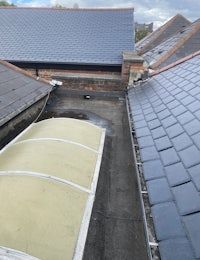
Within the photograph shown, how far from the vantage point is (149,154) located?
484 cm

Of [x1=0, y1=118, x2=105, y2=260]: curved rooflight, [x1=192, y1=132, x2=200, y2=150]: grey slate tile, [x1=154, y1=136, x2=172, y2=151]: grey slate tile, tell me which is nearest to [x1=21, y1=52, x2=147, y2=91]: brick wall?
[x1=0, y1=118, x2=105, y2=260]: curved rooflight

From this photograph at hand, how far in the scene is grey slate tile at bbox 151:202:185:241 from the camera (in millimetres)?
2836

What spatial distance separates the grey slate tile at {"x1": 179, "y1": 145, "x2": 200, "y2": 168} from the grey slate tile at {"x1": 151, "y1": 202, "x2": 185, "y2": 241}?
38.7 inches

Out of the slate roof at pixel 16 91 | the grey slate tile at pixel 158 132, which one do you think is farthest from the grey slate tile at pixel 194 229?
the slate roof at pixel 16 91

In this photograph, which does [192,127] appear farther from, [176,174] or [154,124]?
[176,174]

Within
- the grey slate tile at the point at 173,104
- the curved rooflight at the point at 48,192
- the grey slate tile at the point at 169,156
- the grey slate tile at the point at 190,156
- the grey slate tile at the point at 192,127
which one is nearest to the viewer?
the curved rooflight at the point at 48,192

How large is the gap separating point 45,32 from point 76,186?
14570 mm

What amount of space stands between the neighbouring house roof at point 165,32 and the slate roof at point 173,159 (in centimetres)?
1532

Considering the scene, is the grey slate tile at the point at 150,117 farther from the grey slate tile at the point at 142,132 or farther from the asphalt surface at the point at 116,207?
the asphalt surface at the point at 116,207

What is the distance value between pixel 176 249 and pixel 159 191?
3.70 ft

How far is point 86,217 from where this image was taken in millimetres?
4094

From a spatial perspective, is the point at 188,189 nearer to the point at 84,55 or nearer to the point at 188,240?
the point at 188,240

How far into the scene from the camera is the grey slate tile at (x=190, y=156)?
3923 mm

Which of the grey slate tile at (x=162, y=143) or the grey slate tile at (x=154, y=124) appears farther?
the grey slate tile at (x=154, y=124)
